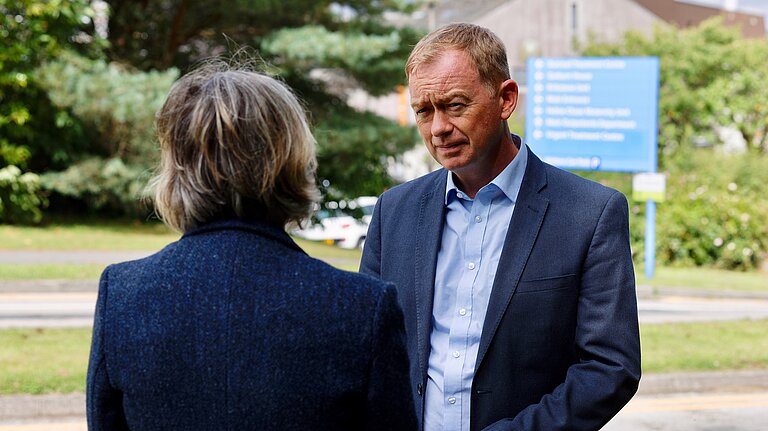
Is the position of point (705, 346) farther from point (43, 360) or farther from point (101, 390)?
point (101, 390)

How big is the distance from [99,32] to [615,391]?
20.9 meters

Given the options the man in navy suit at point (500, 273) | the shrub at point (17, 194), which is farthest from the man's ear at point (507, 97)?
the shrub at point (17, 194)

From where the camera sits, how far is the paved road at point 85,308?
10812mm

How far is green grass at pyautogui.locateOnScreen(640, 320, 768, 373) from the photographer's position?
8211 mm

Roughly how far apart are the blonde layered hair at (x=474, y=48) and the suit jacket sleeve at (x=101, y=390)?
1.12 m

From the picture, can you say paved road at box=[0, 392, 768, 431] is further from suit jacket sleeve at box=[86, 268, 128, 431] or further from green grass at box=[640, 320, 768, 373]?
suit jacket sleeve at box=[86, 268, 128, 431]

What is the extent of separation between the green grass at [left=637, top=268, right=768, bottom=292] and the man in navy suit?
1447 centimetres

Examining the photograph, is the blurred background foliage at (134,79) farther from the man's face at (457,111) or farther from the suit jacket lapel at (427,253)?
the man's face at (457,111)

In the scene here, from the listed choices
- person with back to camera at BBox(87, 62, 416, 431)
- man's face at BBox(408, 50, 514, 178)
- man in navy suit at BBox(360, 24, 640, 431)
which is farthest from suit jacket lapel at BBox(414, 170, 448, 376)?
person with back to camera at BBox(87, 62, 416, 431)

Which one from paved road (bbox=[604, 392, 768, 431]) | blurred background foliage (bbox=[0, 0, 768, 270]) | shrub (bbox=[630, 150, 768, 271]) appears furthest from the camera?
shrub (bbox=[630, 150, 768, 271])

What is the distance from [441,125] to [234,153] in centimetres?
90

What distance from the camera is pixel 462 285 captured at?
254 cm

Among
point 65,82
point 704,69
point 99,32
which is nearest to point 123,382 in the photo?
point 65,82

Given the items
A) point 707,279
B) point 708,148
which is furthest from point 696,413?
point 708,148
